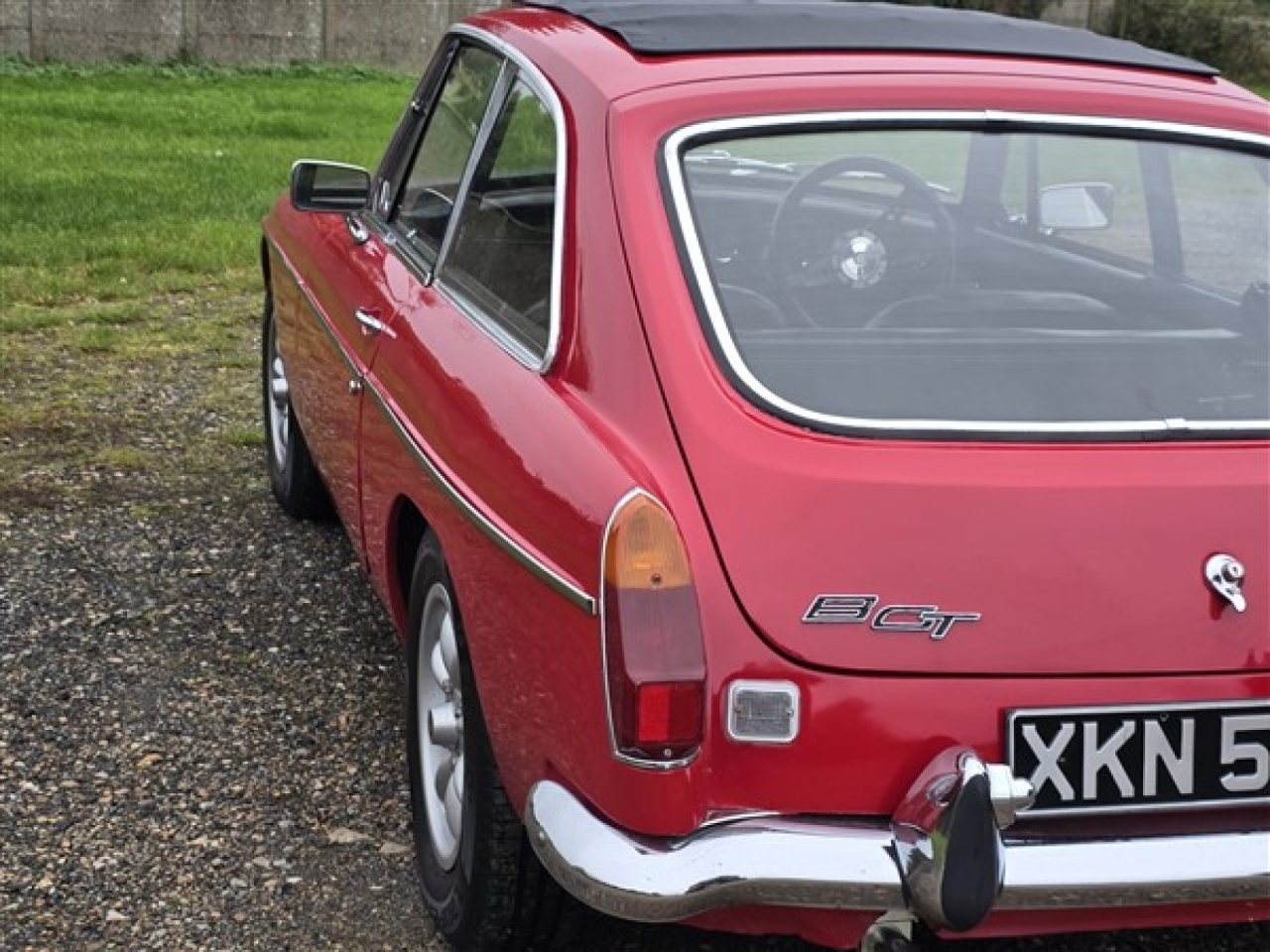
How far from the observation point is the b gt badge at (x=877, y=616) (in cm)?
274

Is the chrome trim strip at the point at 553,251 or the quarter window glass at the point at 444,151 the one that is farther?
the quarter window glass at the point at 444,151

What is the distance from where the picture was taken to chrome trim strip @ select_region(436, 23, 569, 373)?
10.7ft

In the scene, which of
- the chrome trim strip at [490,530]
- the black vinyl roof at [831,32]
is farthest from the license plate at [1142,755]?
the black vinyl roof at [831,32]

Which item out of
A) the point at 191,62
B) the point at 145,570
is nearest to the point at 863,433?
the point at 145,570

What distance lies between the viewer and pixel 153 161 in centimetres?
1231

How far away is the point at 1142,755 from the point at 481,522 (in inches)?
44.5

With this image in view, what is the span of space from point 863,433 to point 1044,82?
960 mm

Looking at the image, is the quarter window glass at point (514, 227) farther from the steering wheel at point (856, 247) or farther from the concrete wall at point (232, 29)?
the concrete wall at point (232, 29)

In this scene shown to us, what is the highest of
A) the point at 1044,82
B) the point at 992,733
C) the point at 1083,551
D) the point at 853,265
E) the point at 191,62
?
the point at 1044,82

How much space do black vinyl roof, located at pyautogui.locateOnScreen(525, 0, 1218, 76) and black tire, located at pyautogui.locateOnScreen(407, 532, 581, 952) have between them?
1.09m

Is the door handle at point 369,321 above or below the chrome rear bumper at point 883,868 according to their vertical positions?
above

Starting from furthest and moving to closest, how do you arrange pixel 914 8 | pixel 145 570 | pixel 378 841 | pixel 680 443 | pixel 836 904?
pixel 145 570, pixel 914 8, pixel 378 841, pixel 680 443, pixel 836 904

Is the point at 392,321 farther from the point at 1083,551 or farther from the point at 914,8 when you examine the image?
the point at 1083,551

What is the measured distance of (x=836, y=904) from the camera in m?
2.70
